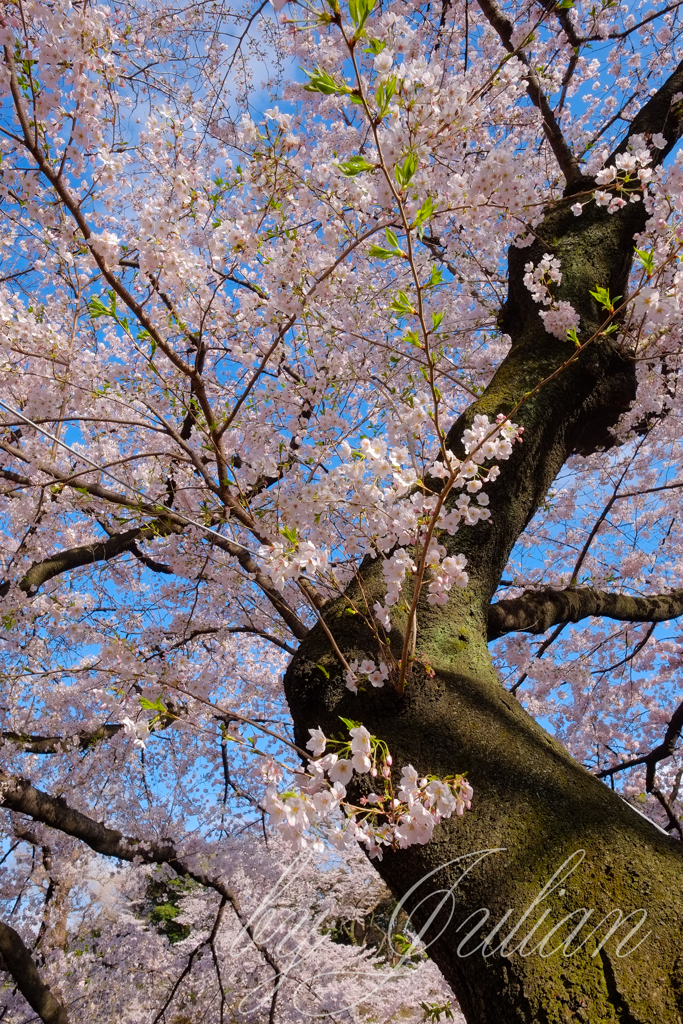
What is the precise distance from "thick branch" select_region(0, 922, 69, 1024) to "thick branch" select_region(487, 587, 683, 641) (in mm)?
3558

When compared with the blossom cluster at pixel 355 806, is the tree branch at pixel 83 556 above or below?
above

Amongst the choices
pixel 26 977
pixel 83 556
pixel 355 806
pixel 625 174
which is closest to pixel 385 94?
pixel 625 174

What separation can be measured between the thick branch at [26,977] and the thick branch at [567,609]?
140 inches

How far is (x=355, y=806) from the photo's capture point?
52.2 inches

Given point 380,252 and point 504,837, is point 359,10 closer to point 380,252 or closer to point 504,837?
point 380,252

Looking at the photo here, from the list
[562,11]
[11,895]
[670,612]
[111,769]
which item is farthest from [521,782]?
[11,895]

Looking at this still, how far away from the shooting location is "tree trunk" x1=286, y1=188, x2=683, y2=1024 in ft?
3.89

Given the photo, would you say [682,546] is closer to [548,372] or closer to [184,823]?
[548,372]

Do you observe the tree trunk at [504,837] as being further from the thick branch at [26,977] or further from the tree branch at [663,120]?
the thick branch at [26,977]

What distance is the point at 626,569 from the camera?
6105 mm

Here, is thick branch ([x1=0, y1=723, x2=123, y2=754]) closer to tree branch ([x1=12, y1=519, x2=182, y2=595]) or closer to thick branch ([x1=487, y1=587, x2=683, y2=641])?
tree branch ([x1=12, y1=519, x2=182, y2=595])

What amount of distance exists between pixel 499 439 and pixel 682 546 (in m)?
6.16

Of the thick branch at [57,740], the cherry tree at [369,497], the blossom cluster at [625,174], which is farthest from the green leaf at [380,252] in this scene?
the thick branch at [57,740]

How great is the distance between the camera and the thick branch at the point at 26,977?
3.54m
